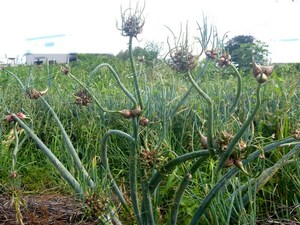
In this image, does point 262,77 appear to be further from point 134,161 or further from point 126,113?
point 134,161

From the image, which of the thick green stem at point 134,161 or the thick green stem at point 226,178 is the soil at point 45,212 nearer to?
the thick green stem at point 134,161

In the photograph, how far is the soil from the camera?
197 cm

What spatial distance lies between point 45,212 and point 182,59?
40.9 inches

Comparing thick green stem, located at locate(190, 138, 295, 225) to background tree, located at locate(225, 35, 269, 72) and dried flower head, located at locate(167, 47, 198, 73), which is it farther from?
background tree, located at locate(225, 35, 269, 72)

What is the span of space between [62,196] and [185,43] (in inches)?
43.8

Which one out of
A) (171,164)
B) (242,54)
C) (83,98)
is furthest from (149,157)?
(242,54)

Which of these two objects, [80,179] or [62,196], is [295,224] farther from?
[62,196]

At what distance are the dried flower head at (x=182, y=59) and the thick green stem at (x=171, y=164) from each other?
22 centimetres

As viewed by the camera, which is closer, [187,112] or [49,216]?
[49,216]

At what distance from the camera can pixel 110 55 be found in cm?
981

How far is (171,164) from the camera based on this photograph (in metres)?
1.36

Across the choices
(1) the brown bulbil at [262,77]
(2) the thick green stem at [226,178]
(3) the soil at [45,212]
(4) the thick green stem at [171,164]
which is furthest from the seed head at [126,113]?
(3) the soil at [45,212]

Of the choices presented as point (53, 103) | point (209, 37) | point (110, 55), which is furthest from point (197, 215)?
point (110, 55)

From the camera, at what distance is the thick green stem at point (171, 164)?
1.25 meters
